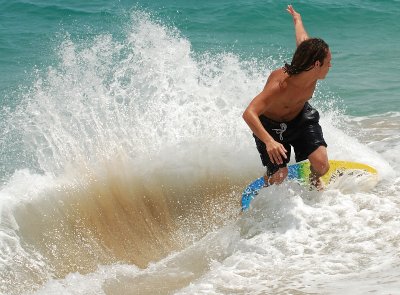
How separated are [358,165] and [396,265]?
1945 millimetres

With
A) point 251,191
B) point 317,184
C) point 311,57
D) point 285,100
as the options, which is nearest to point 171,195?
point 251,191

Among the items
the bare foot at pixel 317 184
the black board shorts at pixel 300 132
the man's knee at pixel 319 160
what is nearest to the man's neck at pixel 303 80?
the black board shorts at pixel 300 132

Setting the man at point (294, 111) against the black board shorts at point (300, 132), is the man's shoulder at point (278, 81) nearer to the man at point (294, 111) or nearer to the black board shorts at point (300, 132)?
the man at point (294, 111)

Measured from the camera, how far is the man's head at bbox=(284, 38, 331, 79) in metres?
4.79

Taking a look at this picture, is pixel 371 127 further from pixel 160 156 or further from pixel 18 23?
pixel 18 23

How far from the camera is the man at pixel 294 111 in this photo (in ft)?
15.7

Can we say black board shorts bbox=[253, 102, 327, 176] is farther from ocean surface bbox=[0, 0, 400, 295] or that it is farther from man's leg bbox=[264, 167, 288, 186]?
ocean surface bbox=[0, 0, 400, 295]

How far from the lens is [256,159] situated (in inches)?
271

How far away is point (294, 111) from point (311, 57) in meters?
0.55

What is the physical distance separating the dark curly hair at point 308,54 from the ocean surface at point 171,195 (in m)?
1.14

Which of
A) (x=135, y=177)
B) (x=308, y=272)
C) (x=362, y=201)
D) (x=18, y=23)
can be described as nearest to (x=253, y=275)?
(x=308, y=272)

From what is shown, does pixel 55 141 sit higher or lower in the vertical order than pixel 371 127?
higher

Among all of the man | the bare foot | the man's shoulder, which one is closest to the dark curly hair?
the man

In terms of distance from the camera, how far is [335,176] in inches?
231
